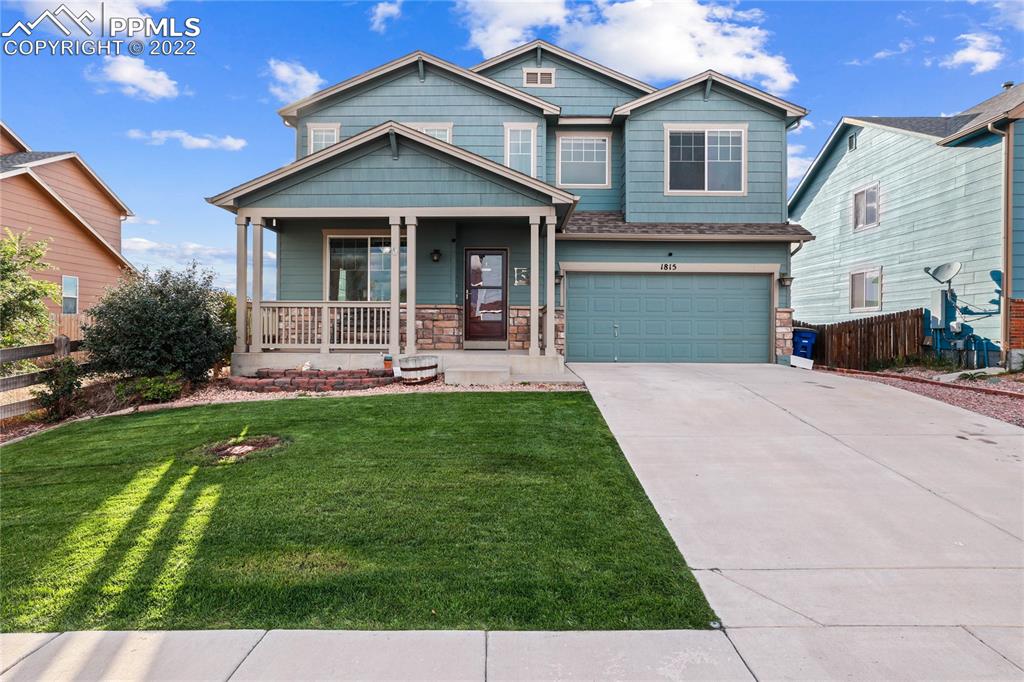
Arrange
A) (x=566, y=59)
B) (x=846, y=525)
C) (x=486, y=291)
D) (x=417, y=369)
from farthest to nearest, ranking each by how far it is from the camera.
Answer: (x=566, y=59) < (x=486, y=291) < (x=417, y=369) < (x=846, y=525)

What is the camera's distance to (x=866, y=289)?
652 inches

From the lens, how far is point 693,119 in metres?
13.5

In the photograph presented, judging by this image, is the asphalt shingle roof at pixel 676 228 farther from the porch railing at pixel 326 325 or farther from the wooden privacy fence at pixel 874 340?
the porch railing at pixel 326 325

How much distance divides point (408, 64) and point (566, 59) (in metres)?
4.23

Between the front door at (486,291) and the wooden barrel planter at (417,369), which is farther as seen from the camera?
the front door at (486,291)

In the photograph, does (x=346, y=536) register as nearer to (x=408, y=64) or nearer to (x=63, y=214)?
(x=408, y=64)

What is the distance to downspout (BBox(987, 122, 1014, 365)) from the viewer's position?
11727 millimetres

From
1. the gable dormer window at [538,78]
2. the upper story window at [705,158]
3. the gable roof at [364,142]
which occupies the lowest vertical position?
the gable roof at [364,142]

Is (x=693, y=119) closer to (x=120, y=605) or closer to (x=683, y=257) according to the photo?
(x=683, y=257)

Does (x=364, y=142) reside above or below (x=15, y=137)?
below

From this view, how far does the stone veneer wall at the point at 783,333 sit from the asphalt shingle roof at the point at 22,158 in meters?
20.6

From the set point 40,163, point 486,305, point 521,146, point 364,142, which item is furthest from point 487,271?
point 40,163

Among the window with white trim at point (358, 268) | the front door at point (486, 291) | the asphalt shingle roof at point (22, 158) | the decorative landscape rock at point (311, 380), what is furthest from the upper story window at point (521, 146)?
the asphalt shingle roof at point (22, 158)

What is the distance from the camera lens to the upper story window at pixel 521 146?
44.2 ft
